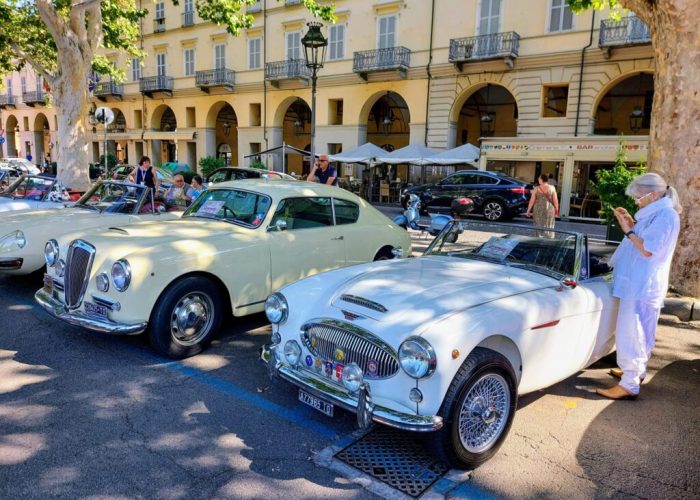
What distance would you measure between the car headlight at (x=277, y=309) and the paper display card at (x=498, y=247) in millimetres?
1878

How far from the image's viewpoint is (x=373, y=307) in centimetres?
346

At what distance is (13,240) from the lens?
6.57m

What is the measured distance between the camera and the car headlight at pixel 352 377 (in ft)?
10.6

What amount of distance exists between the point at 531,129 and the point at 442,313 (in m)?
21.5

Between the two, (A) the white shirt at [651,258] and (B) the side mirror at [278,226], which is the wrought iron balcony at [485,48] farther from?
(A) the white shirt at [651,258]

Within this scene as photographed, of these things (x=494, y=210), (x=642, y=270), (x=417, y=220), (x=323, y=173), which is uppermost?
(x=323, y=173)

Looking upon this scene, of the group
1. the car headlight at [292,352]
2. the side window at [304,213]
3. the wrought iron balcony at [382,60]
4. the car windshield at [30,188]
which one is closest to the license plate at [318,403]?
the car headlight at [292,352]

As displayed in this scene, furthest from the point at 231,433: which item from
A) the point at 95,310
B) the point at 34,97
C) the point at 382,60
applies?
the point at 34,97

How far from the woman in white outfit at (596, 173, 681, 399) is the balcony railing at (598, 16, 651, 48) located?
61.5 feet

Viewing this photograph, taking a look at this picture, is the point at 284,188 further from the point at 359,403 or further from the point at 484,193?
the point at 484,193

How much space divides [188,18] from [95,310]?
3374cm

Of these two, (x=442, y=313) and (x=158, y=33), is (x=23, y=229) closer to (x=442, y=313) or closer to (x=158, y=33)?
(x=442, y=313)

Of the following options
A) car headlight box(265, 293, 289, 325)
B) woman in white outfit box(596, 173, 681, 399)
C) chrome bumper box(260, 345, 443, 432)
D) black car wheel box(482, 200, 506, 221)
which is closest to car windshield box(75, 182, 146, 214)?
car headlight box(265, 293, 289, 325)

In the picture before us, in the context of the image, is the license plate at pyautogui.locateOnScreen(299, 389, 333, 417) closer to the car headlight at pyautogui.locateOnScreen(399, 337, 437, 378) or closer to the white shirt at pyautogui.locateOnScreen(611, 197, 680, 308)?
the car headlight at pyautogui.locateOnScreen(399, 337, 437, 378)
